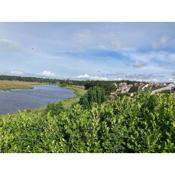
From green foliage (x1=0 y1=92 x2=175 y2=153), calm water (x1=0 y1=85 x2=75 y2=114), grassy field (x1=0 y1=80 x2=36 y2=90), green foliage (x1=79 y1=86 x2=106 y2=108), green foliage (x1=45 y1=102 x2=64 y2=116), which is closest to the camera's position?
green foliage (x1=0 y1=92 x2=175 y2=153)

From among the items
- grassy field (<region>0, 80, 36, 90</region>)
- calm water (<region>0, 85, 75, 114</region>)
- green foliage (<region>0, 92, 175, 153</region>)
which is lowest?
green foliage (<region>0, 92, 175, 153</region>)

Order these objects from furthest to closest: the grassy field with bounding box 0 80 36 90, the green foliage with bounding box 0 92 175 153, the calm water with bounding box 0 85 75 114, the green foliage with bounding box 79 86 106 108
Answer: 1. the grassy field with bounding box 0 80 36 90
2. the calm water with bounding box 0 85 75 114
3. the green foliage with bounding box 79 86 106 108
4. the green foliage with bounding box 0 92 175 153

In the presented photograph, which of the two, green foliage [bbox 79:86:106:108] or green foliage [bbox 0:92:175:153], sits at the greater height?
green foliage [bbox 79:86:106:108]

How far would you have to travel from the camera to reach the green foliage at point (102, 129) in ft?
21.3

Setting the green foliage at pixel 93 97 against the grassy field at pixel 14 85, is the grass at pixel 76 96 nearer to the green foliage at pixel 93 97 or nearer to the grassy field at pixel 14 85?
the green foliage at pixel 93 97

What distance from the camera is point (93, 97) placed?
780 centimetres

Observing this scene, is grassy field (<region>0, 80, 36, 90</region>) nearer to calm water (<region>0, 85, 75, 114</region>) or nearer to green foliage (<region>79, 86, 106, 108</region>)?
calm water (<region>0, 85, 75, 114</region>)

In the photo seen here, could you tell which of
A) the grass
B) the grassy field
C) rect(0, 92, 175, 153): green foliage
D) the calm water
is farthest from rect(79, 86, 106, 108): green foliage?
the grassy field

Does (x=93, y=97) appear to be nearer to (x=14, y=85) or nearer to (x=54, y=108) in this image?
(x=54, y=108)

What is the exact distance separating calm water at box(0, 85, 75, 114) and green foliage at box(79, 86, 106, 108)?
260 mm

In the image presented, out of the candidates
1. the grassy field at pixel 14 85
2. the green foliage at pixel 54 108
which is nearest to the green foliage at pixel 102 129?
the green foliage at pixel 54 108

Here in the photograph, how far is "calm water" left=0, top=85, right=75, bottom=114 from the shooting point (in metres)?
7.93

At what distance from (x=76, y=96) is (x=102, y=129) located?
4.30 feet
